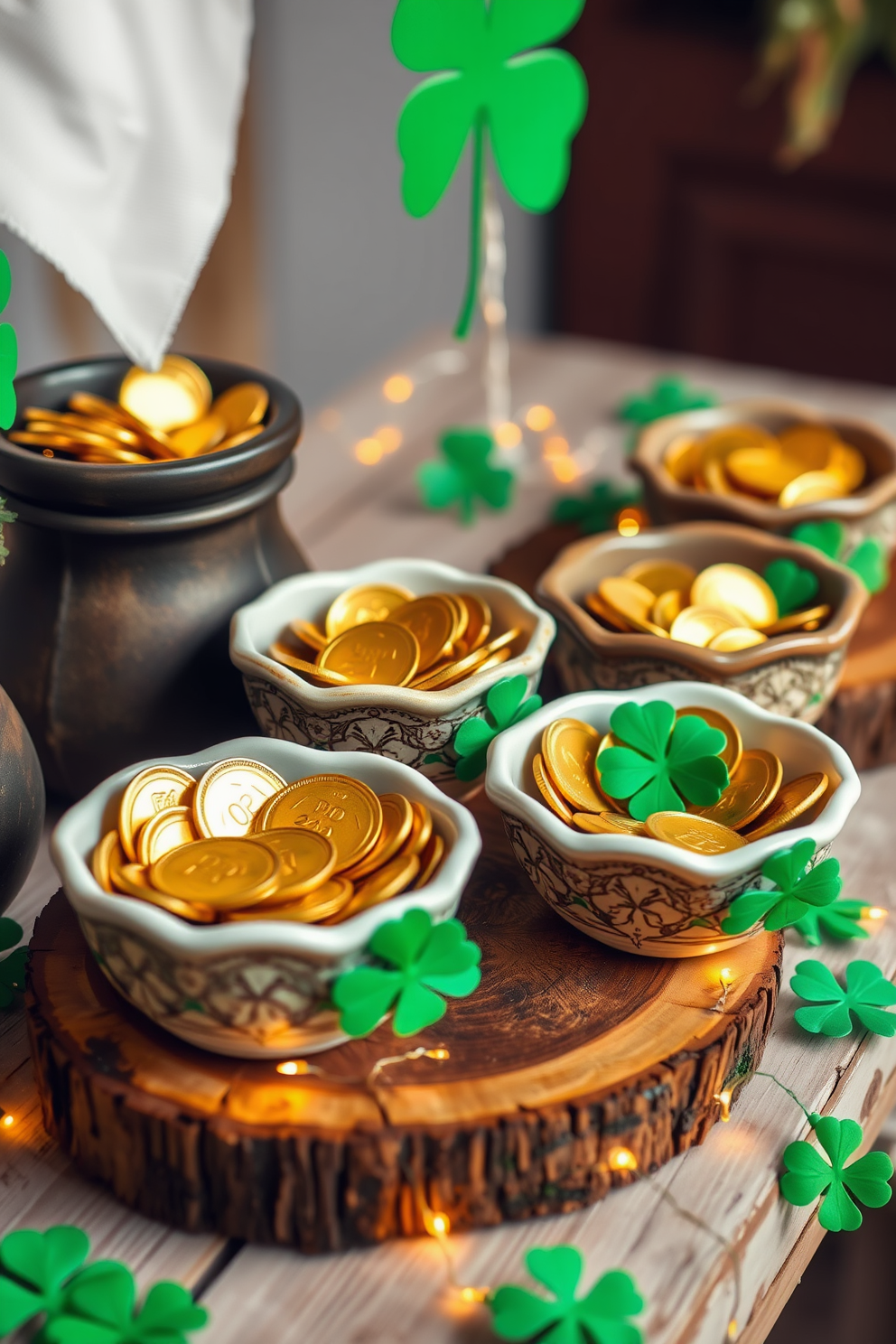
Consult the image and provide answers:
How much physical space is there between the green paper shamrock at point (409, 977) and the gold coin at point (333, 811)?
0.05 metres

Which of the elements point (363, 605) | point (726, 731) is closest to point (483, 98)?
point (363, 605)

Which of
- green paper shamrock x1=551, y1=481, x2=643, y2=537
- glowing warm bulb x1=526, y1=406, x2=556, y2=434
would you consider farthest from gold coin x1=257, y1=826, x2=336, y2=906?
glowing warm bulb x1=526, y1=406, x2=556, y2=434

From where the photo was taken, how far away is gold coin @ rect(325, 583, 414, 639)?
0.75 m

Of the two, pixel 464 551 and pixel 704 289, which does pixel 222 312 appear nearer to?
pixel 704 289

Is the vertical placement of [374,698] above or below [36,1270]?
above

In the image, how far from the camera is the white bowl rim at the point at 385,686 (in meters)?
0.65

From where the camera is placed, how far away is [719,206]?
7.33 feet

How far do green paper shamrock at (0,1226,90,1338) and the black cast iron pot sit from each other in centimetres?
27

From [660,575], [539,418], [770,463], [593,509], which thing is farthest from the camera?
[539,418]

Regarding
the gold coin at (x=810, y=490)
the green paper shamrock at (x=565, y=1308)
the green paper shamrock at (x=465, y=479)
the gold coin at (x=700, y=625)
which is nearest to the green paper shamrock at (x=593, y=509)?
the green paper shamrock at (x=465, y=479)

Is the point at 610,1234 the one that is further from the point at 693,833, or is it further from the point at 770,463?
the point at 770,463

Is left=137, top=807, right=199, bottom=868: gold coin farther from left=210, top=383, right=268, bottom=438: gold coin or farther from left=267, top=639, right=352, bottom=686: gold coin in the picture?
left=210, top=383, right=268, bottom=438: gold coin

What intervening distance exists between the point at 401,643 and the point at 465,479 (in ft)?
1.51

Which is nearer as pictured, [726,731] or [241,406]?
[726,731]
